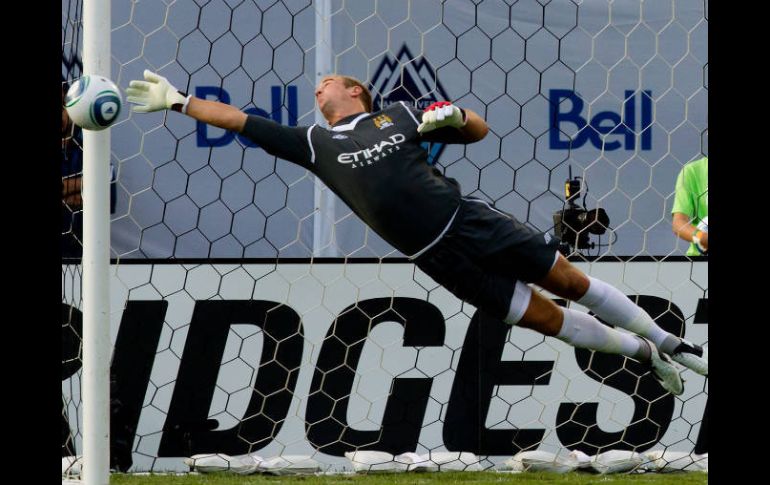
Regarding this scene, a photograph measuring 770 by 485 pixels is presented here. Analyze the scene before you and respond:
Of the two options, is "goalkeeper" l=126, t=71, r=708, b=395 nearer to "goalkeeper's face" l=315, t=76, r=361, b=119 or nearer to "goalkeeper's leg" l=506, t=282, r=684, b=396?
"goalkeeper's leg" l=506, t=282, r=684, b=396

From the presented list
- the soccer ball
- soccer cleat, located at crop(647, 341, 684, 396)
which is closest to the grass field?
soccer cleat, located at crop(647, 341, 684, 396)

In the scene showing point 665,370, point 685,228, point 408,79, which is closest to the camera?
point 665,370

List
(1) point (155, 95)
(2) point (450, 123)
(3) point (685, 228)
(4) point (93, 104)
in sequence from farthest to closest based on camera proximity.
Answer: (3) point (685, 228) < (2) point (450, 123) < (1) point (155, 95) < (4) point (93, 104)

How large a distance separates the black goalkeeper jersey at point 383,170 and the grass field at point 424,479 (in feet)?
3.57

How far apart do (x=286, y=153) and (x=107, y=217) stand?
2.35ft

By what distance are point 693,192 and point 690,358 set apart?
1025 mm

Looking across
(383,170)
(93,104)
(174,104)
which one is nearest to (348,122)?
(383,170)

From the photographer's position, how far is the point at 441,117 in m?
4.12

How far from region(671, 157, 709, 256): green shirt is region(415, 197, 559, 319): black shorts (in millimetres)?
1212

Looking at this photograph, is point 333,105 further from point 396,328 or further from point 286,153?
point 396,328

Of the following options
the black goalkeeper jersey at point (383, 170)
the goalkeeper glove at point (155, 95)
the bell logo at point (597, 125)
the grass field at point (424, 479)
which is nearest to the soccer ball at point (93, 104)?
the goalkeeper glove at point (155, 95)

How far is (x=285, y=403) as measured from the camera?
5.12m

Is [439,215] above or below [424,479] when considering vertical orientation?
above

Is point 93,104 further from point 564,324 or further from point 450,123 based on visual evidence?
point 564,324
